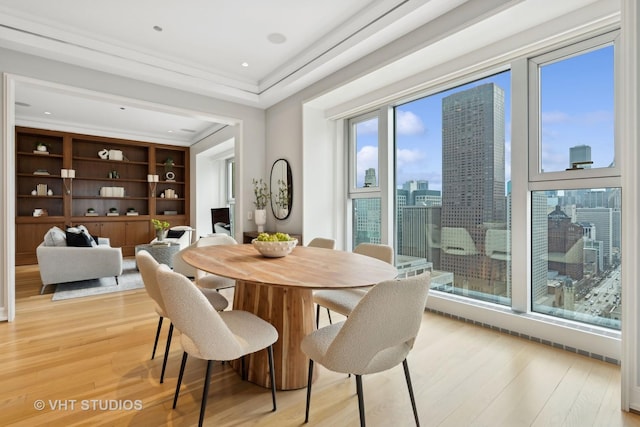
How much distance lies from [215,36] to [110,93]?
1.45m

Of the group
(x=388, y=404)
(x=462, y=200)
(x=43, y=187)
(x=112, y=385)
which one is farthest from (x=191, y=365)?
(x=43, y=187)

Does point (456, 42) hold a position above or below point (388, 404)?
above

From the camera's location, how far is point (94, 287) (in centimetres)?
424

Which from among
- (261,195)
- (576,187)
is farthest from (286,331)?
(261,195)

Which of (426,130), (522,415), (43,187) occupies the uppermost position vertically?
(426,130)

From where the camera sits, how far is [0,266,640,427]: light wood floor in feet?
5.42

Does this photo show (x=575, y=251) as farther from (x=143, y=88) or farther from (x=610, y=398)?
(x=143, y=88)

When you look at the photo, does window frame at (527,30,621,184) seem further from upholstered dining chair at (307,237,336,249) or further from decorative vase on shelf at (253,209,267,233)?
decorative vase on shelf at (253,209,267,233)

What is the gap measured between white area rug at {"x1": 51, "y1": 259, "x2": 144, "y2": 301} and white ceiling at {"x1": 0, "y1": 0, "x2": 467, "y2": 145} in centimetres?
236

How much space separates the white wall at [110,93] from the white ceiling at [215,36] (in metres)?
0.11

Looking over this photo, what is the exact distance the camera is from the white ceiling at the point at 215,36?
2770 millimetres

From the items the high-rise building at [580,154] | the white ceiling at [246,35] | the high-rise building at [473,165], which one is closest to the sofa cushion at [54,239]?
the white ceiling at [246,35]

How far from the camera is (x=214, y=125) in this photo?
6.25m

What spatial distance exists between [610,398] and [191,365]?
2.58m
